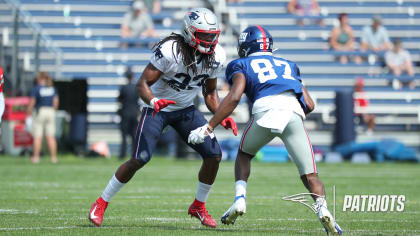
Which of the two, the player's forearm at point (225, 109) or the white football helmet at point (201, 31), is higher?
the white football helmet at point (201, 31)

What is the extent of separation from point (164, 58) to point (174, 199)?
2770mm

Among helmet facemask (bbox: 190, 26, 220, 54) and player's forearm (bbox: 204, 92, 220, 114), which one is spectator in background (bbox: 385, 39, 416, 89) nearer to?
player's forearm (bbox: 204, 92, 220, 114)

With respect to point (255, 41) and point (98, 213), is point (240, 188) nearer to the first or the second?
point (255, 41)

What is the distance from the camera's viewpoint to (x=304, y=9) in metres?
21.6

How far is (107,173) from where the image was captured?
42.2 ft

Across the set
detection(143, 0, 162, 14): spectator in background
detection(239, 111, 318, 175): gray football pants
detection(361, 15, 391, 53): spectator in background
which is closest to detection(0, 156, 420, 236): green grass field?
detection(239, 111, 318, 175): gray football pants

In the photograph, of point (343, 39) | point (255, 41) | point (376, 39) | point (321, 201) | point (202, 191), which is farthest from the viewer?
point (376, 39)

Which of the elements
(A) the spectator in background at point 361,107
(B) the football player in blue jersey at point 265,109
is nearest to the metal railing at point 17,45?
(A) the spectator in background at point 361,107

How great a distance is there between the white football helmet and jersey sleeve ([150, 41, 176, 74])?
0.59 ft

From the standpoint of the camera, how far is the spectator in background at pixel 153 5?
71.3ft

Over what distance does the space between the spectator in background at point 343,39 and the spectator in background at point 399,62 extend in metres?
0.85

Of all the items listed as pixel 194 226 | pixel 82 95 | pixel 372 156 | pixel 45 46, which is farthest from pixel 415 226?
pixel 45 46

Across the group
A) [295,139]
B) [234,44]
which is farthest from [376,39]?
[295,139]

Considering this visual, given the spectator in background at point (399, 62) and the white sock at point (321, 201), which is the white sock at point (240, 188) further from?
the spectator in background at point (399, 62)
